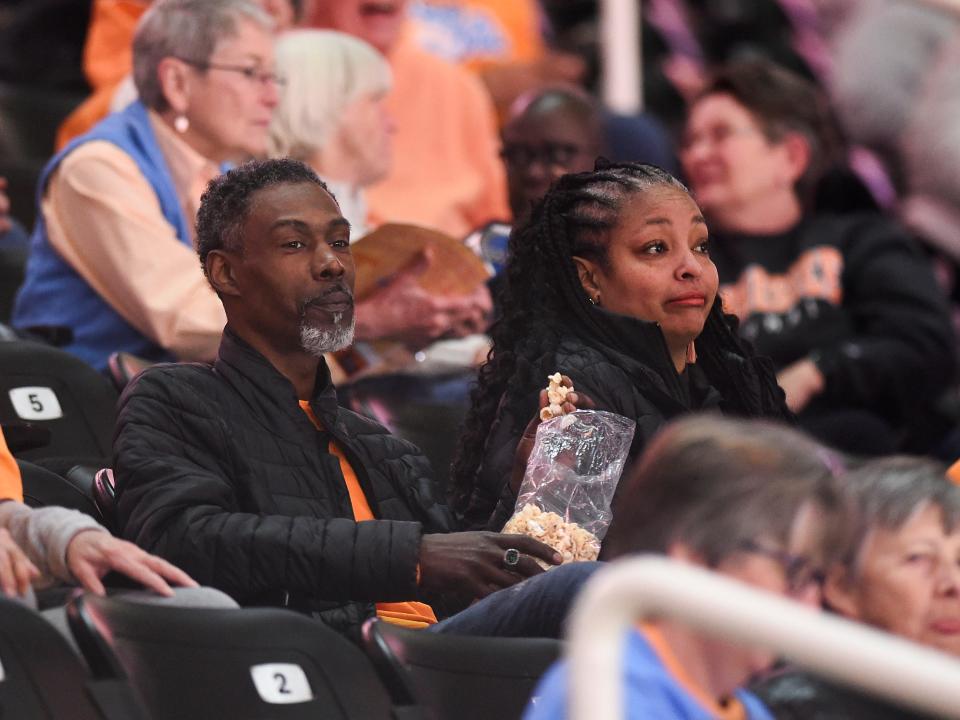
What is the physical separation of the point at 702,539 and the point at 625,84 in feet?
12.7

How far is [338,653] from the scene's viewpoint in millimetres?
2250

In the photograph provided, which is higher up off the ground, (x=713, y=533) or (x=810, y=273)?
(x=713, y=533)

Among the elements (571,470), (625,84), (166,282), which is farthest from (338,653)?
(625,84)

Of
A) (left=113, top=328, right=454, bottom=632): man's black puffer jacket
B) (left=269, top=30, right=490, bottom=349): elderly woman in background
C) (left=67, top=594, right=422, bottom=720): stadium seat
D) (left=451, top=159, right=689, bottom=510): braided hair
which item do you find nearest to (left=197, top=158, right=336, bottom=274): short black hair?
(left=113, top=328, right=454, bottom=632): man's black puffer jacket

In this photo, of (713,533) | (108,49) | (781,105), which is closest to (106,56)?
(108,49)

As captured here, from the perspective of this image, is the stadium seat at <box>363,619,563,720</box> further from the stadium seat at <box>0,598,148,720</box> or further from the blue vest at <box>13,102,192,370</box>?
the blue vest at <box>13,102,192,370</box>

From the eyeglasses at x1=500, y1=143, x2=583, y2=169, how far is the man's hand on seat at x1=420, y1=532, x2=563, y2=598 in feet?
6.07

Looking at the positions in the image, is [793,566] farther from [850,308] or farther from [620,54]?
[620,54]

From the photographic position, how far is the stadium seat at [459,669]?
2254 millimetres

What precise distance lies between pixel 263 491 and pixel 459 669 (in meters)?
0.42

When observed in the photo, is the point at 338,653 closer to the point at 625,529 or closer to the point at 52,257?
the point at 625,529

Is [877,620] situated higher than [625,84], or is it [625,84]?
[877,620]

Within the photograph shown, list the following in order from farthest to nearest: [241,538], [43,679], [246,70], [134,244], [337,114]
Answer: [337,114] < [246,70] < [134,244] < [241,538] < [43,679]

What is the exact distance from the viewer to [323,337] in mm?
2693
